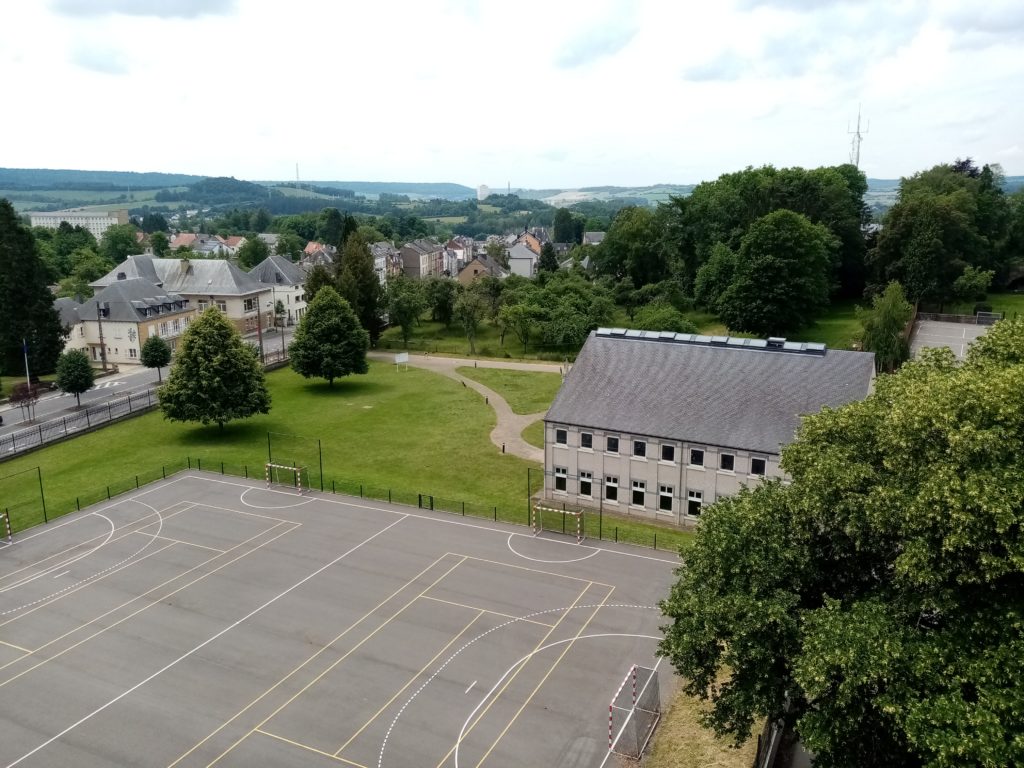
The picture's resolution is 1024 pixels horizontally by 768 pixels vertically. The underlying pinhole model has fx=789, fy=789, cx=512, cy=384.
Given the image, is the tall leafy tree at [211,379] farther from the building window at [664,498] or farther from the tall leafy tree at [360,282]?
the building window at [664,498]

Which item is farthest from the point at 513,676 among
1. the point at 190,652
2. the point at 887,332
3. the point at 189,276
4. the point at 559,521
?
the point at 189,276

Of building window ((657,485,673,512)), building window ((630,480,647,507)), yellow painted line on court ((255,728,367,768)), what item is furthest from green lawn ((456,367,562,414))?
yellow painted line on court ((255,728,367,768))

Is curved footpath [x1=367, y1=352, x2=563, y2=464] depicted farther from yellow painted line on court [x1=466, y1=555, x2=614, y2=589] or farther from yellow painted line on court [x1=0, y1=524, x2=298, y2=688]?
yellow painted line on court [x1=0, y1=524, x2=298, y2=688]

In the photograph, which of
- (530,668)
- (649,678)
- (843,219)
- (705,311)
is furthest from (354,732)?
(843,219)

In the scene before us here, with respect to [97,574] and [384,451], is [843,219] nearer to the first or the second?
[384,451]

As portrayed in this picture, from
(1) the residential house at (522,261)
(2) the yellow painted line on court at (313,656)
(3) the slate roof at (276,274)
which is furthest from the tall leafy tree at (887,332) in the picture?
(1) the residential house at (522,261)

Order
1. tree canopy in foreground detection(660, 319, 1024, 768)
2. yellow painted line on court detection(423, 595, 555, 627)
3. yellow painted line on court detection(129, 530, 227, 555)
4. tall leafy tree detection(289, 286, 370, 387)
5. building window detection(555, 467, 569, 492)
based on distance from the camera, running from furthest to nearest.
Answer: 1. tall leafy tree detection(289, 286, 370, 387)
2. building window detection(555, 467, 569, 492)
3. yellow painted line on court detection(129, 530, 227, 555)
4. yellow painted line on court detection(423, 595, 555, 627)
5. tree canopy in foreground detection(660, 319, 1024, 768)

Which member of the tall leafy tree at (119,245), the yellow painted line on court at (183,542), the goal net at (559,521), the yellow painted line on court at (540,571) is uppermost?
the tall leafy tree at (119,245)
